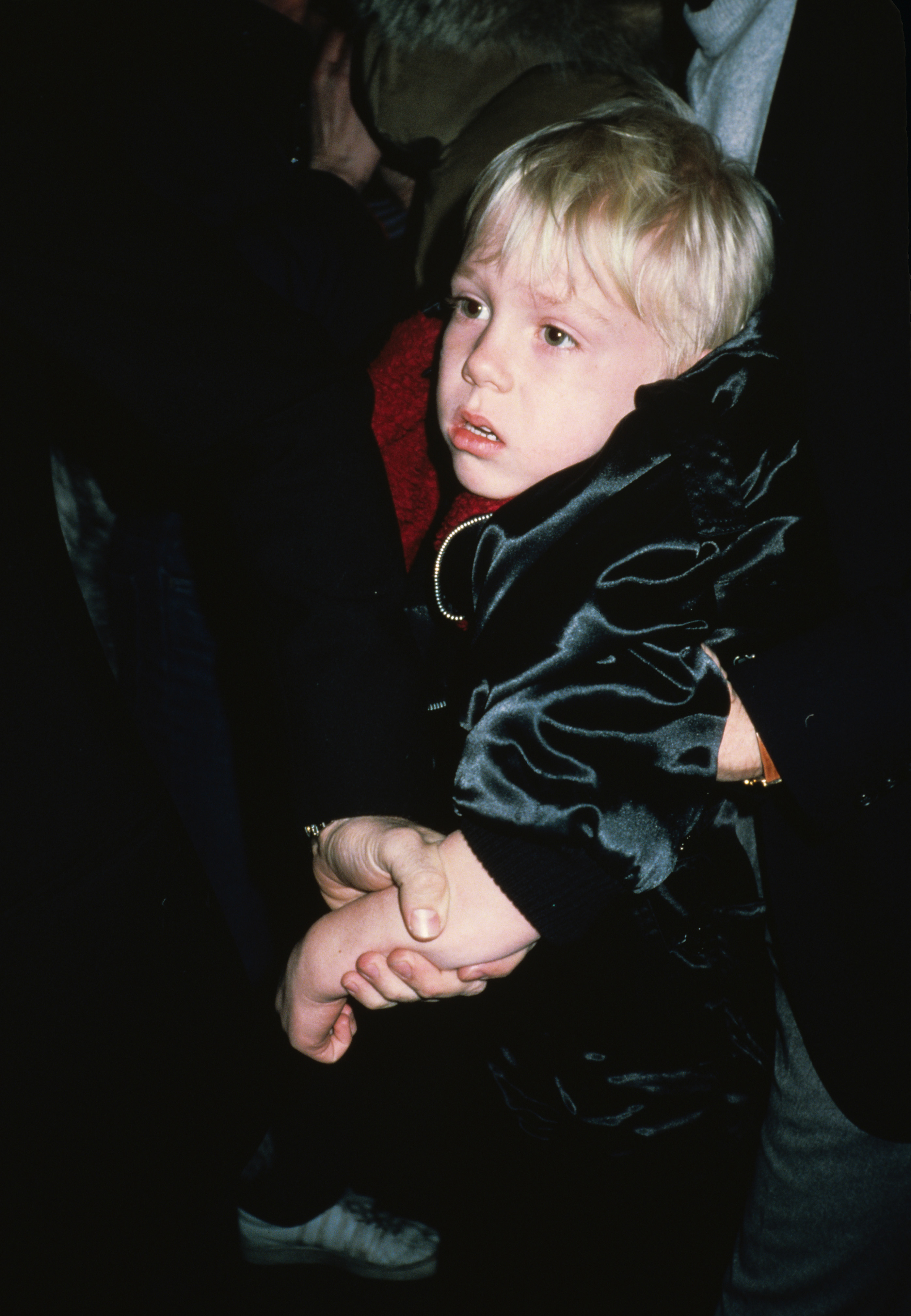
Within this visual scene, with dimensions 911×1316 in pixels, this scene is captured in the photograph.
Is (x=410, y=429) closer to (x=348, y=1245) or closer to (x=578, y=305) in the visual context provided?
(x=578, y=305)

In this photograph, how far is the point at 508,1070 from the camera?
1014mm

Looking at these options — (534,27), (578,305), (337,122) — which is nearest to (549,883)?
(578,305)

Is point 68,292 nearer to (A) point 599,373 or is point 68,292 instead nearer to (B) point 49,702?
(B) point 49,702

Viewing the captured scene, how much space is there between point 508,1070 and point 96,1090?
51cm

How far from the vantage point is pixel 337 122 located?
1445mm

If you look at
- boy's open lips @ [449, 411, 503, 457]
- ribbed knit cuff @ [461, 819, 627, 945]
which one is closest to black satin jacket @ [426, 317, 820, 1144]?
→ ribbed knit cuff @ [461, 819, 627, 945]

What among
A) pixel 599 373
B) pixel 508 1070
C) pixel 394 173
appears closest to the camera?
pixel 599 373

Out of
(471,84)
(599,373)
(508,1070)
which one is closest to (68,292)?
(599,373)

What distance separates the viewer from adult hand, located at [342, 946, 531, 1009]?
76 cm

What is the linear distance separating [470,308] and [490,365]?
0.49 ft

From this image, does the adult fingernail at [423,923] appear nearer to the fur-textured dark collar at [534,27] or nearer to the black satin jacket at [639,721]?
the black satin jacket at [639,721]

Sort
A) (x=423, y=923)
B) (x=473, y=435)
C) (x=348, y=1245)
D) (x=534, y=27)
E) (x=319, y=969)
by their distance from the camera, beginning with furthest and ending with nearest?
(x=348, y=1245) → (x=534, y=27) → (x=473, y=435) → (x=319, y=969) → (x=423, y=923)

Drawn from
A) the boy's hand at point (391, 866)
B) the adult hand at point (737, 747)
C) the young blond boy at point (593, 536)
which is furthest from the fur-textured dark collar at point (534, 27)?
the boy's hand at point (391, 866)

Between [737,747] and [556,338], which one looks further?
[556,338]
